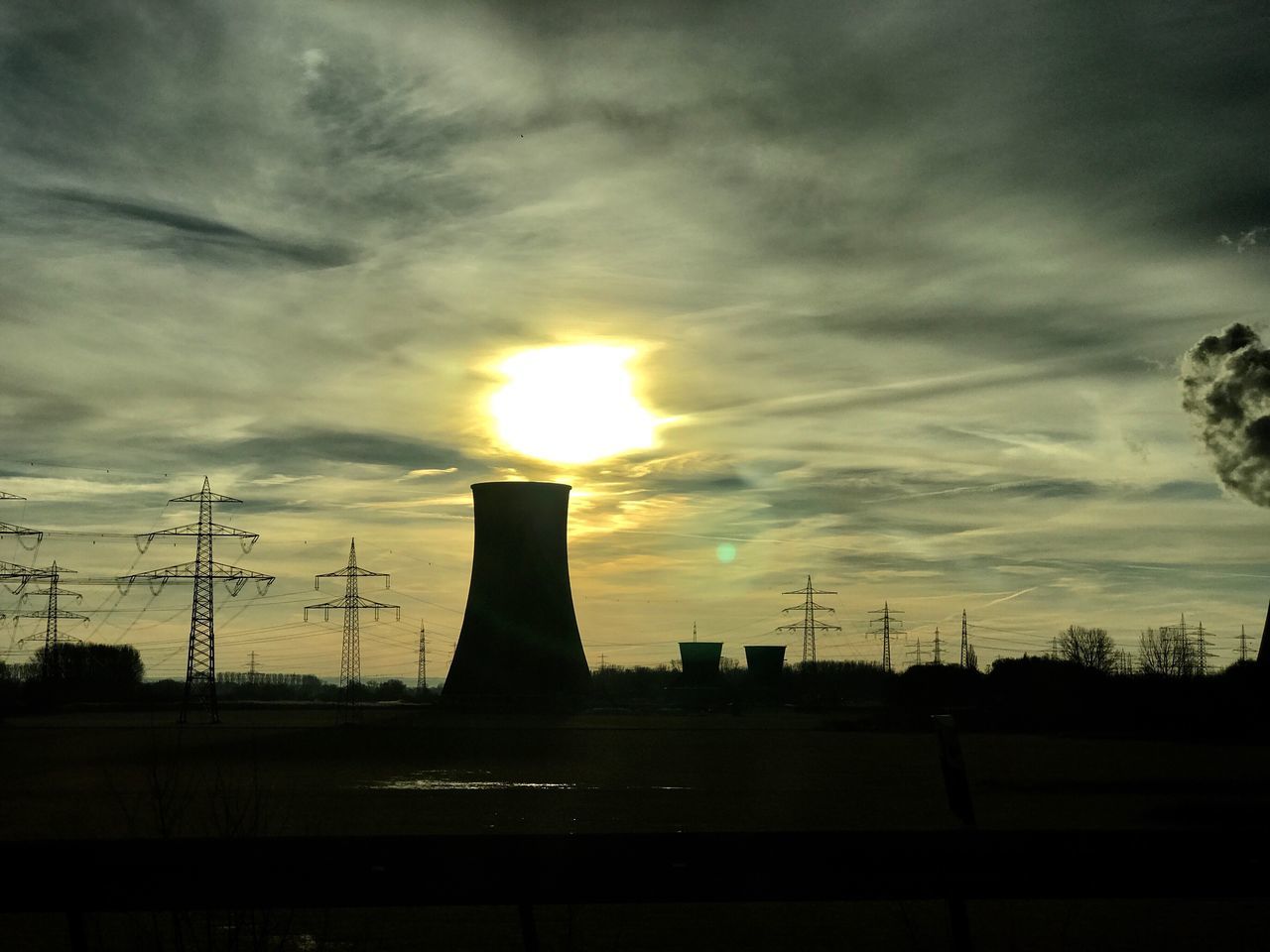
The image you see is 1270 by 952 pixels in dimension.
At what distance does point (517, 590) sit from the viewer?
45906 mm

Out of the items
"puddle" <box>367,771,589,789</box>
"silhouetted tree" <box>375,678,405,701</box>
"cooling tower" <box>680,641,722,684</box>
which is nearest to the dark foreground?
"puddle" <box>367,771,589,789</box>

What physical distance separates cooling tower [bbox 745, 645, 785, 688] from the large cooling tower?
33386 millimetres

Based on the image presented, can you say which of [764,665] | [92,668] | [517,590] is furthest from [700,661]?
[92,668]

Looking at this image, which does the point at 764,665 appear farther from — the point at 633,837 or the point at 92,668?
the point at 633,837

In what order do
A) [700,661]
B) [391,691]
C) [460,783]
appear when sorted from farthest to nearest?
[391,691], [700,661], [460,783]

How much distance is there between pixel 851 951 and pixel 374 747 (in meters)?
25.2

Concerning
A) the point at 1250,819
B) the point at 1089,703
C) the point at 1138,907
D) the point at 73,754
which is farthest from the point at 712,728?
the point at 1138,907

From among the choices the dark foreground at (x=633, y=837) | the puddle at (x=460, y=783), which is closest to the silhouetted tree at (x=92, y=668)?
the dark foreground at (x=633, y=837)

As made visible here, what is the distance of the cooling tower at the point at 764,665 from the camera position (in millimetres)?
79875

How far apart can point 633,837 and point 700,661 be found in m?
75.0

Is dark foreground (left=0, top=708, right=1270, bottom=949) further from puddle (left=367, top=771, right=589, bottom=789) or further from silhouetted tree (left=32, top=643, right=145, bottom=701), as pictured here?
silhouetted tree (left=32, top=643, right=145, bottom=701)

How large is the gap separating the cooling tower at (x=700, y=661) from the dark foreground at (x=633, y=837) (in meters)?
36.9

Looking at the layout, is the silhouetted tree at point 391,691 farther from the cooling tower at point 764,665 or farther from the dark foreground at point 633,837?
the dark foreground at point 633,837

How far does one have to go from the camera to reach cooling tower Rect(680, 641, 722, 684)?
3029 inches
